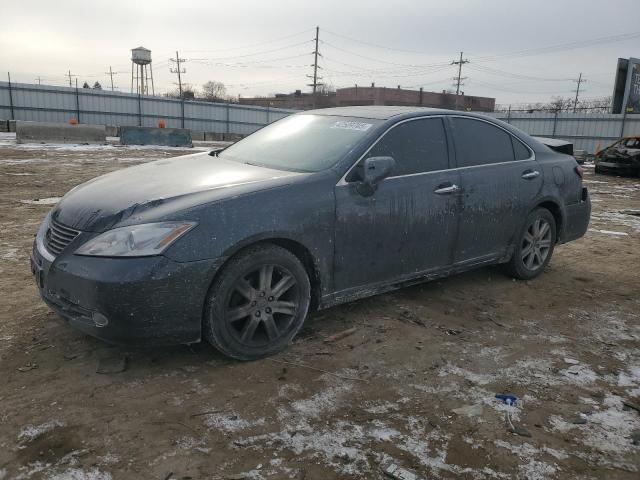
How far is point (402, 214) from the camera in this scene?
3.74 metres

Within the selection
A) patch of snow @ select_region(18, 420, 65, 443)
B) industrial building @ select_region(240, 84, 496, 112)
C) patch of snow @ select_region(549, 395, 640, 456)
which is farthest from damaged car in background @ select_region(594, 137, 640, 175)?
industrial building @ select_region(240, 84, 496, 112)

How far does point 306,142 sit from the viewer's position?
12.8 ft

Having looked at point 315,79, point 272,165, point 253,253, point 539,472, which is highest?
point 315,79

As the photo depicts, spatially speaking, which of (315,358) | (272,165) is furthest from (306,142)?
(315,358)

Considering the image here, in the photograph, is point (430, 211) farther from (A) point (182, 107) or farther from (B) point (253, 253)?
(A) point (182, 107)

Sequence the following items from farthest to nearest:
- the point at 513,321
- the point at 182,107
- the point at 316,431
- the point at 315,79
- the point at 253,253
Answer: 1. the point at 315,79
2. the point at 182,107
3. the point at 513,321
4. the point at 253,253
5. the point at 316,431

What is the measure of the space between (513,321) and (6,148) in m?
18.4

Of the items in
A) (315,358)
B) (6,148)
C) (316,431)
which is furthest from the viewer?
(6,148)

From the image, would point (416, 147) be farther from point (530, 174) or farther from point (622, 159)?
point (622, 159)

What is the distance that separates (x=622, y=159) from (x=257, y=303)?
1879 cm

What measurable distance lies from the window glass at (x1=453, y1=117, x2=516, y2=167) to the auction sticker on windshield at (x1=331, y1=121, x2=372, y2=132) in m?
0.89

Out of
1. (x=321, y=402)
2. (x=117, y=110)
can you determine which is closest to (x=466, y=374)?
(x=321, y=402)

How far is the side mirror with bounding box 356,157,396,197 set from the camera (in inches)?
136

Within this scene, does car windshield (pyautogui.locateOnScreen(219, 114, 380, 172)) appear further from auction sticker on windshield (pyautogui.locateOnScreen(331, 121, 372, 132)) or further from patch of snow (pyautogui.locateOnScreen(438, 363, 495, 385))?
patch of snow (pyautogui.locateOnScreen(438, 363, 495, 385))
